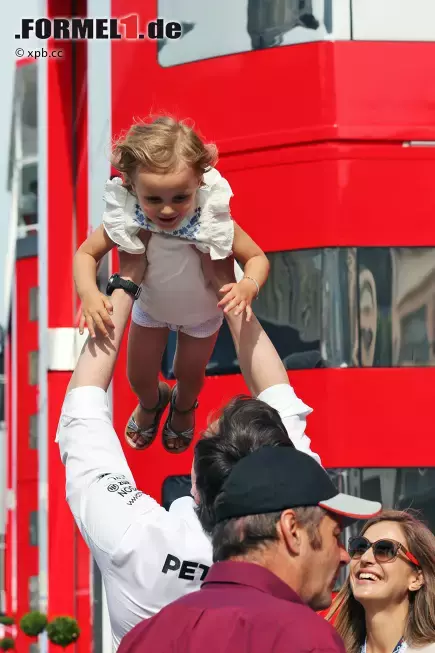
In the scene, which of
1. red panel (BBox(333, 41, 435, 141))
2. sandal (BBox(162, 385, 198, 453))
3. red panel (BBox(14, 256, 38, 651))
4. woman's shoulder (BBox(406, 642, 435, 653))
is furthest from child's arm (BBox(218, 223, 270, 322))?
red panel (BBox(14, 256, 38, 651))

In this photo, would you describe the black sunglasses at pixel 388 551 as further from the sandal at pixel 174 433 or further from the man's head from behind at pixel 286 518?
the man's head from behind at pixel 286 518

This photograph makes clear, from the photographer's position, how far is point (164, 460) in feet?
37.9

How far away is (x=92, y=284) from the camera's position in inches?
186

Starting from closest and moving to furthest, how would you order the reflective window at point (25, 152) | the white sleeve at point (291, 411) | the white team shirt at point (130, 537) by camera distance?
1. the white team shirt at point (130, 537)
2. the white sleeve at point (291, 411)
3. the reflective window at point (25, 152)

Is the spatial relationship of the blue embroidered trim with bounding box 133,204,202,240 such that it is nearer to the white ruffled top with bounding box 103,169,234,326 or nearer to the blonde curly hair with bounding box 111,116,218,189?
the white ruffled top with bounding box 103,169,234,326

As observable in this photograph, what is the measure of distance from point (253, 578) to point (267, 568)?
0.23 feet

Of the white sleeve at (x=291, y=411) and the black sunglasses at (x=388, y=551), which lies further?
the black sunglasses at (x=388, y=551)

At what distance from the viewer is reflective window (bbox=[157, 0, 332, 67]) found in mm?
11289

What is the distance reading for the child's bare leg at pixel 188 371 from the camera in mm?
5977

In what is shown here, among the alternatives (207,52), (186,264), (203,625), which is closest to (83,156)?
(207,52)

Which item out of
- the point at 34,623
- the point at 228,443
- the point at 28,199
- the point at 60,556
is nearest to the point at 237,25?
the point at 228,443

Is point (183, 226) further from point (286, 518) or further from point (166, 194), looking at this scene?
point (286, 518)

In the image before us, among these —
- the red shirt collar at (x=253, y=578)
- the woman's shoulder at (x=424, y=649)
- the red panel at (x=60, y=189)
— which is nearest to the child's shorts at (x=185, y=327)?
the woman's shoulder at (x=424, y=649)

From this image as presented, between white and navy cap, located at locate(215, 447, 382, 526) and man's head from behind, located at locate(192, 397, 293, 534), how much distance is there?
61mm
